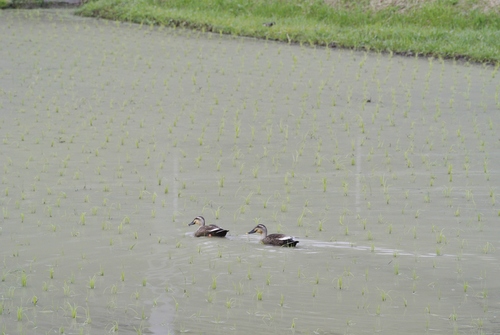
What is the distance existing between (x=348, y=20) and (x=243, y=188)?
1101 centimetres

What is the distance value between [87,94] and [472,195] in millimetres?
6873

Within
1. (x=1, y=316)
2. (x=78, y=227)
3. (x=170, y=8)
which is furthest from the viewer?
(x=170, y=8)

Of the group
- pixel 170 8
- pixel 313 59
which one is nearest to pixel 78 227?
pixel 313 59

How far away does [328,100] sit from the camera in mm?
13492

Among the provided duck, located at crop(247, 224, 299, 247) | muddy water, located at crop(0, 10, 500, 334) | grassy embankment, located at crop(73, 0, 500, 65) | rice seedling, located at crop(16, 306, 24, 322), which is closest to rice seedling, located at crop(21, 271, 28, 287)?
muddy water, located at crop(0, 10, 500, 334)

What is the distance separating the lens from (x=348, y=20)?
19.5 meters

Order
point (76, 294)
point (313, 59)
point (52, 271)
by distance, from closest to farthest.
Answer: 1. point (76, 294)
2. point (52, 271)
3. point (313, 59)

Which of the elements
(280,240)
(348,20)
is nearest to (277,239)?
(280,240)

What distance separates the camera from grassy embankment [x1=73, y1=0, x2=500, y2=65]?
1725cm

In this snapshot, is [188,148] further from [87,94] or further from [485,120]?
[485,120]

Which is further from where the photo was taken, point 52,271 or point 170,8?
point 170,8

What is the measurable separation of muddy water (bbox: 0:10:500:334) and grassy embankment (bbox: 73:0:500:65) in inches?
30.4

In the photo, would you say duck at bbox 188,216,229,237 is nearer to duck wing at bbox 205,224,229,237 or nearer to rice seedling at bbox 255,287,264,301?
duck wing at bbox 205,224,229,237

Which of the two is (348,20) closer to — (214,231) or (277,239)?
(214,231)
